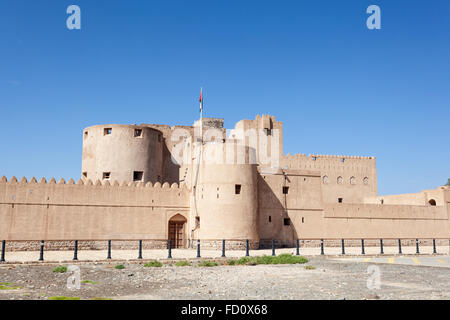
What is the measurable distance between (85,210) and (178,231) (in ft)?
18.7

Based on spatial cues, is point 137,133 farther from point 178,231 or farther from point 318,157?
point 318,157

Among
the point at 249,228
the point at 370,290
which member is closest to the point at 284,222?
the point at 249,228

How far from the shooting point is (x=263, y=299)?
8.02 metres

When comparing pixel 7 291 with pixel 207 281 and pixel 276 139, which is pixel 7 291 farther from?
pixel 276 139

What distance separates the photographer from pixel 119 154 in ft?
99.9

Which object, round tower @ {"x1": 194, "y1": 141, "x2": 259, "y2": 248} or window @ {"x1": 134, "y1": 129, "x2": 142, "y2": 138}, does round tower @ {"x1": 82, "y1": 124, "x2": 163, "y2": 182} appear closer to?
window @ {"x1": 134, "y1": 129, "x2": 142, "y2": 138}

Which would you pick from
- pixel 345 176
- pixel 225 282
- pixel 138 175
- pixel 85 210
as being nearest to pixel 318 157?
pixel 345 176

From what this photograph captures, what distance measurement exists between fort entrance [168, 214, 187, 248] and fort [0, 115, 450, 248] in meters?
0.06

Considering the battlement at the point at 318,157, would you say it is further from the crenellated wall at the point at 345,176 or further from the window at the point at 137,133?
the window at the point at 137,133

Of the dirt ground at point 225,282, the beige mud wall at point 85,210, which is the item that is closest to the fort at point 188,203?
the beige mud wall at point 85,210

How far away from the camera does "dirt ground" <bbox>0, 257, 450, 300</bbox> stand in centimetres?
863

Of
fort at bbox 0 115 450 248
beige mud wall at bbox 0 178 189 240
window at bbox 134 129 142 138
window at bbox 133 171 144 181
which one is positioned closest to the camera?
beige mud wall at bbox 0 178 189 240

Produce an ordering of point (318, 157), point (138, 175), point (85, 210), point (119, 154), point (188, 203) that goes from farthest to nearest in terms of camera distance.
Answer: point (318, 157) → point (138, 175) → point (119, 154) → point (188, 203) → point (85, 210)

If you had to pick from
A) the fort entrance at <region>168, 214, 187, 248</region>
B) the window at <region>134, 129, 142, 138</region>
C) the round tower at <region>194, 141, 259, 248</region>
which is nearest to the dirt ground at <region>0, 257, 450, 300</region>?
the round tower at <region>194, 141, 259, 248</region>
